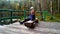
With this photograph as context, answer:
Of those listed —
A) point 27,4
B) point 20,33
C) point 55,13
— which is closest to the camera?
point 20,33

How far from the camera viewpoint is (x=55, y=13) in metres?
15.1

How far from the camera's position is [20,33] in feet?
17.7

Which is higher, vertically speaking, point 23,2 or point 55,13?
point 23,2

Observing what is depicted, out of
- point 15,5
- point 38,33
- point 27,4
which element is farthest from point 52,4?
point 38,33

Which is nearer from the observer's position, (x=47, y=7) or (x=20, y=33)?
(x=20, y=33)

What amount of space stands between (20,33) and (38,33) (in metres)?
0.65

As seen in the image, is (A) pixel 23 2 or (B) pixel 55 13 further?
(A) pixel 23 2

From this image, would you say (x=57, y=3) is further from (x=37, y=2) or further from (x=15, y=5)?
(x=15, y=5)

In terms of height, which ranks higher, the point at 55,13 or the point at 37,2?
the point at 37,2

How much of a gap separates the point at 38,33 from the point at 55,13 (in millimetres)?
9973

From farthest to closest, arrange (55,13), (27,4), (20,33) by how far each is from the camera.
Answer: (27,4) → (55,13) → (20,33)

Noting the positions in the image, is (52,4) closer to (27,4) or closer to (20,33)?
(27,4)

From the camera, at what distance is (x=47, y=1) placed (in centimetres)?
1545

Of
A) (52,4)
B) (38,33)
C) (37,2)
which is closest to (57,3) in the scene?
(52,4)
